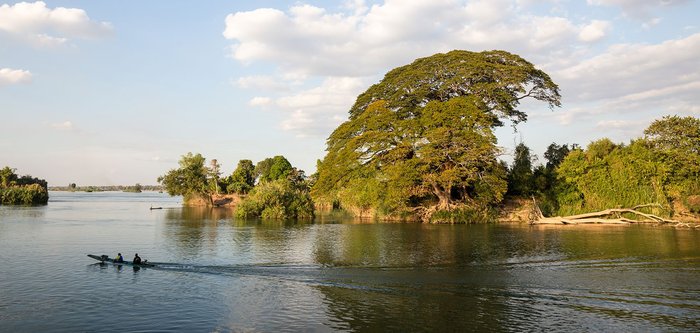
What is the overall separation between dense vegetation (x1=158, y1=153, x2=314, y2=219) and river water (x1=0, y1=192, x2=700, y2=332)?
2549 cm

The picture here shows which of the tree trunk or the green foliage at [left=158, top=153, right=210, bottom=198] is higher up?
the green foliage at [left=158, top=153, right=210, bottom=198]

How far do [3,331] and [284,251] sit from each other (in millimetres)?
18247

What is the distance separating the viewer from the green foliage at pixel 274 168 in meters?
119

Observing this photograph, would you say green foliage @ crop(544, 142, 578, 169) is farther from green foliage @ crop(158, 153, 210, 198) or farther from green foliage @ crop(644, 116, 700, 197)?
green foliage @ crop(158, 153, 210, 198)

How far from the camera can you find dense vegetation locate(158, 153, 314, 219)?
6469 cm

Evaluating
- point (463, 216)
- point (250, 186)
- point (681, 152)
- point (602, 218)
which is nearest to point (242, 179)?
point (250, 186)

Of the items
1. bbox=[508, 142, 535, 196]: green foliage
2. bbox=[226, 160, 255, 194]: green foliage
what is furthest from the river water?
bbox=[226, 160, 255, 194]: green foliage

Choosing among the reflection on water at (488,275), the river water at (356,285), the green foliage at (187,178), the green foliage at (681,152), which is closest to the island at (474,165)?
the green foliage at (681,152)

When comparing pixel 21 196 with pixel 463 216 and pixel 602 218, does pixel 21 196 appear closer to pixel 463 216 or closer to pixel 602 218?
pixel 463 216

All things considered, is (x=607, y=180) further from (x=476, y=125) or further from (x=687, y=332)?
(x=687, y=332)

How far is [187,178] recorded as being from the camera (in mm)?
105938

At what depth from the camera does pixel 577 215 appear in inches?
2125

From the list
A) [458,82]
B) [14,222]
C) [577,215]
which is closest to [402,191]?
[458,82]

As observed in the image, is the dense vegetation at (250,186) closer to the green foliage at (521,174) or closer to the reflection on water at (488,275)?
the reflection on water at (488,275)
